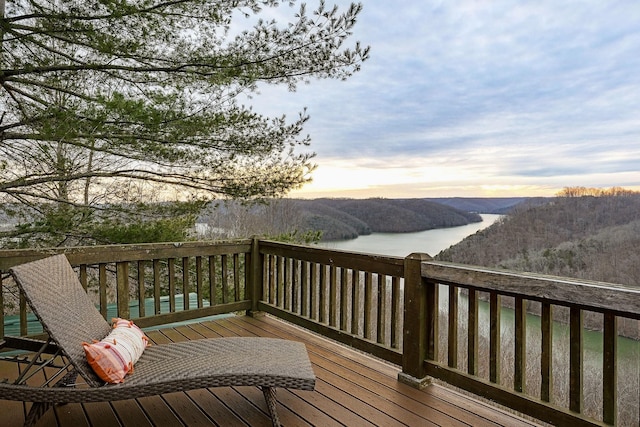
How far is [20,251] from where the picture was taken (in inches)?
131

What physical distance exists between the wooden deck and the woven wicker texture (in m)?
0.33

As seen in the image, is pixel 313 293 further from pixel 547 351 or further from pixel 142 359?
pixel 547 351

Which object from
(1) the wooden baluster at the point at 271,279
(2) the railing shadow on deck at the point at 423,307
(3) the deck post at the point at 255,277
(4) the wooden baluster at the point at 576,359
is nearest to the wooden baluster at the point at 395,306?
(2) the railing shadow on deck at the point at 423,307

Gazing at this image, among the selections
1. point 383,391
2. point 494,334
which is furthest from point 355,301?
point 494,334

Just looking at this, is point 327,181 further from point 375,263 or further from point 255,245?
point 375,263

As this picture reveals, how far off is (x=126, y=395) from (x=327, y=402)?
1239 millimetres

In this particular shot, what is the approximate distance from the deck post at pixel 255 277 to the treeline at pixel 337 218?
2.64 meters

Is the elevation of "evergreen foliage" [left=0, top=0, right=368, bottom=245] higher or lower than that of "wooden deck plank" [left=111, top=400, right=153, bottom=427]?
higher

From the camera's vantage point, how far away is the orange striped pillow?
211 centimetres

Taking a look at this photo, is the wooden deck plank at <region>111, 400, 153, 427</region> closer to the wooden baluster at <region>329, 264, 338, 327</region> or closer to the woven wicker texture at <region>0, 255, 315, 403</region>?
the woven wicker texture at <region>0, 255, 315, 403</region>

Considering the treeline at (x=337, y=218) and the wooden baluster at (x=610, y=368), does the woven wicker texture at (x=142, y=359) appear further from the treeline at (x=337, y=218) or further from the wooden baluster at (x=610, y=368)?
the treeline at (x=337, y=218)

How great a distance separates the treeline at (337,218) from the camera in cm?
797

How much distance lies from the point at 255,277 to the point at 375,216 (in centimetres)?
425

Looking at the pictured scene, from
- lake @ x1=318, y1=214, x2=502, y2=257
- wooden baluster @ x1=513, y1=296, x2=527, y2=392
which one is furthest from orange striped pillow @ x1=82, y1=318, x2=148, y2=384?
lake @ x1=318, y1=214, x2=502, y2=257
